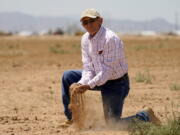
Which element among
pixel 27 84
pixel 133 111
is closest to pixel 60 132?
pixel 133 111

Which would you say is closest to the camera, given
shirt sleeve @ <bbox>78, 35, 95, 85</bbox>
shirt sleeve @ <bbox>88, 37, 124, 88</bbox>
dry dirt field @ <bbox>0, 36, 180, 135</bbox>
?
shirt sleeve @ <bbox>88, 37, 124, 88</bbox>

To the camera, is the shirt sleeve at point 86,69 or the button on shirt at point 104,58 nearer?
the button on shirt at point 104,58

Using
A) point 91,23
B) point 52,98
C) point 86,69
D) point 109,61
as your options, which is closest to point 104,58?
point 109,61

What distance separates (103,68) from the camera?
8641 mm

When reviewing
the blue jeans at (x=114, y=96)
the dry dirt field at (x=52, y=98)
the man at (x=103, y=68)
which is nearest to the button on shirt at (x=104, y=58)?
the man at (x=103, y=68)

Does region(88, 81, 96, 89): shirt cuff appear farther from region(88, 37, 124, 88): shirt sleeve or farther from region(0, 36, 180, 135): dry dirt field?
region(0, 36, 180, 135): dry dirt field

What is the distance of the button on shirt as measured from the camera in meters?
8.64

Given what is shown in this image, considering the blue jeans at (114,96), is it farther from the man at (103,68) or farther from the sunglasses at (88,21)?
the sunglasses at (88,21)

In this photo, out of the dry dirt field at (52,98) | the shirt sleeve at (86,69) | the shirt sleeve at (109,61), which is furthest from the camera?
the dry dirt field at (52,98)

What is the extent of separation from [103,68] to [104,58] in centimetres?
16

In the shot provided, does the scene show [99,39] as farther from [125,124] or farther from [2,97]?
[2,97]

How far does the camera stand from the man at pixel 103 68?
28.3ft

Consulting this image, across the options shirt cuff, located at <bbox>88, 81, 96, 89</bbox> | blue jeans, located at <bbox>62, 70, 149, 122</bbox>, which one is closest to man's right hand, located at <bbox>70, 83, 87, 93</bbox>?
shirt cuff, located at <bbox>88, 81, 96, 89</bbox>

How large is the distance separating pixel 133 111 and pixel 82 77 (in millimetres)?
2374
